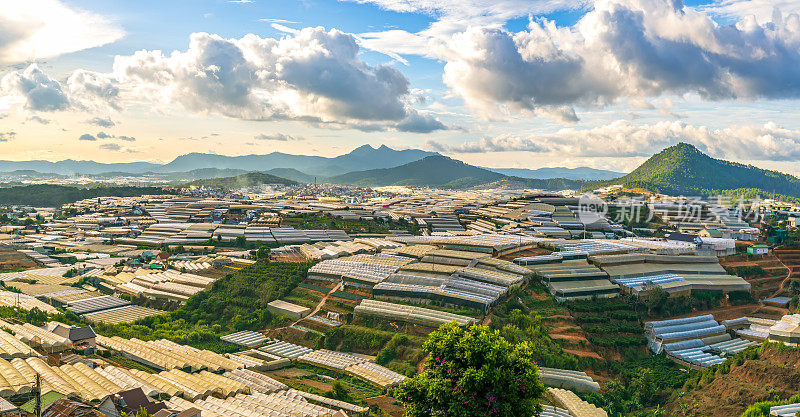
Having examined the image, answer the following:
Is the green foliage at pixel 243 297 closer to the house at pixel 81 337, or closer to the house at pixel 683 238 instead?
the house at pixel 81 337

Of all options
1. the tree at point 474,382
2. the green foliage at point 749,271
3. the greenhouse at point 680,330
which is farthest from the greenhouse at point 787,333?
the tree at point 474,382

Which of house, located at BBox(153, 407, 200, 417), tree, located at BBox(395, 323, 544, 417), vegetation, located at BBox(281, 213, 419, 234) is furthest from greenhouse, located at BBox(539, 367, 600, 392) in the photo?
vegetation, located at BBox(281, 213, 419, 234)

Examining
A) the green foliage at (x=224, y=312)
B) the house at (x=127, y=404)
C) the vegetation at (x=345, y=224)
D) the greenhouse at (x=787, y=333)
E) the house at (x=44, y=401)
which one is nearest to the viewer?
the house at (x=44, y=401)

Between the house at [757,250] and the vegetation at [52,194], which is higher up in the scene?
the vegetation at [52,194]

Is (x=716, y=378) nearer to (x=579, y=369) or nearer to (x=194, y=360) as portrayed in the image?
(x=579, y=369)

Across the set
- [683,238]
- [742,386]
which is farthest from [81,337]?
[683,238]

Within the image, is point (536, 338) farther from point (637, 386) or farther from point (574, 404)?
point (574, 404)
